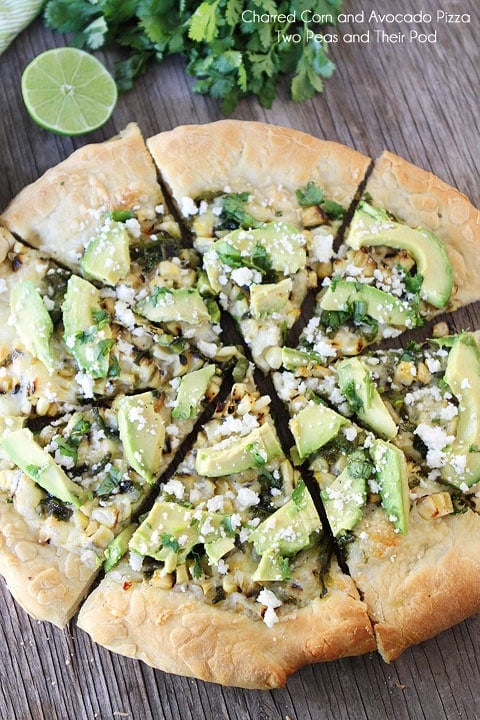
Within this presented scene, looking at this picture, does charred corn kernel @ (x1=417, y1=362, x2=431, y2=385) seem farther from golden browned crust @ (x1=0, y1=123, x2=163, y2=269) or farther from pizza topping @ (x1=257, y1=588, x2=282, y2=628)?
golden browned crust @ (x1=0, y1=123, x2=163, y2=269)

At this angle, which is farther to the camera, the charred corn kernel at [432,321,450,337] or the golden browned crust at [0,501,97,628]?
the charred corn kernel at [432,321,450,337]

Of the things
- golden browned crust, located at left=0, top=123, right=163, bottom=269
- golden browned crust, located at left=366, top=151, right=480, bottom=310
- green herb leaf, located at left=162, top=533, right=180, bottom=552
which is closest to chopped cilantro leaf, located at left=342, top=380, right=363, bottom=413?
golden browned crust, located at left=366, top=151, right=480, bottom=310

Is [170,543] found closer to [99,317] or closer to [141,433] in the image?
[141,433]

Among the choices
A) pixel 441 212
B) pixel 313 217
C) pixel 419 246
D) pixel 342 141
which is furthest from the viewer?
pixel 342 141

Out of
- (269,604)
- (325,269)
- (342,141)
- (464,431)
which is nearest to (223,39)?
(342,141)

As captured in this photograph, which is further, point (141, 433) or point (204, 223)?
point (204, 223)

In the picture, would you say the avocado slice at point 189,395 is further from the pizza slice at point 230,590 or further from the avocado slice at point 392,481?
the avocado slice at point 392,481
